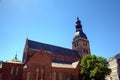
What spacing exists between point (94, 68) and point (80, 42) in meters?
20.0

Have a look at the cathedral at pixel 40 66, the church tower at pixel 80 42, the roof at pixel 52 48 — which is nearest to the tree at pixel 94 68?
the cathedral at pixel 40 66

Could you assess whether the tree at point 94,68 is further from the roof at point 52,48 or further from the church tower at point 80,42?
the church tower at point 80,42

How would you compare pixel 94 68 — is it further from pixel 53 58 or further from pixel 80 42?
pixel 80 42

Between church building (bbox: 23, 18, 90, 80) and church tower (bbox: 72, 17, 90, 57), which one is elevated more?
church tower (bbox: 72, 17, 90, 57)

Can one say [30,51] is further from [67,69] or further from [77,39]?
[77,39]

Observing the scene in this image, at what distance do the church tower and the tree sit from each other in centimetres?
1581

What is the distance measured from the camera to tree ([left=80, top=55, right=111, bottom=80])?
37500 mm

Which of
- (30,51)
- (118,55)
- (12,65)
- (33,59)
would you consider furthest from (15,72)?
(118,55)

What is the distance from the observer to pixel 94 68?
38938 millimetres

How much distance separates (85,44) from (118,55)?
1758cm

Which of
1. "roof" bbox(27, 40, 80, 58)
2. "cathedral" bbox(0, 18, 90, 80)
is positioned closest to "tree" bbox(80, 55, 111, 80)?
"cathedral" bbox(0, 18, 90, 80)

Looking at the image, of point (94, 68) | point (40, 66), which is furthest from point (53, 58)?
point (94, 68)

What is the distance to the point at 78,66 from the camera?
43.1m

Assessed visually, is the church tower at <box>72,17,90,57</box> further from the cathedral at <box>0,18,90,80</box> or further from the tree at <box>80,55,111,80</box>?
the tree at <box>80,55,111,80</box>
